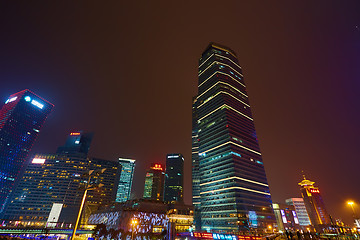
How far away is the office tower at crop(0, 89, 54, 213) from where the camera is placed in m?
151

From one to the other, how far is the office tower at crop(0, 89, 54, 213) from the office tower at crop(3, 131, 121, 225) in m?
8.66

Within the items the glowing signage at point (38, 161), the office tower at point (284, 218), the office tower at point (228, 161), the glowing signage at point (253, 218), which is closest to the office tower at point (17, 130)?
the glowing signage at point (38, 161)

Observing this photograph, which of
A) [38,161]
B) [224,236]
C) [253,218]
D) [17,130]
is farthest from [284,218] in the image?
[17,130]

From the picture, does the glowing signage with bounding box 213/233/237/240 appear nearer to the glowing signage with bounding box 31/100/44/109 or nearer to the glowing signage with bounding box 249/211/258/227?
the glowing signage with bounding box 249/211/258/227

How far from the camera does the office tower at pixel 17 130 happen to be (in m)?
151

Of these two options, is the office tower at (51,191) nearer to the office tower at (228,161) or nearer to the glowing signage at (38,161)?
the glowing signage at (38,161)

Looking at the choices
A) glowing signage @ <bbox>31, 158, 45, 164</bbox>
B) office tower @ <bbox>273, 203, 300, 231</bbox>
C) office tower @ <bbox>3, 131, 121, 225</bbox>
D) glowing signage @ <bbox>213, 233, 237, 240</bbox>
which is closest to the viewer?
glowing signage @ <bbox>213, 233, 237, 240</bbox>

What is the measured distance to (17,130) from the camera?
165875 millimetres

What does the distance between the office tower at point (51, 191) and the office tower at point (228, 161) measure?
8646 centimetres

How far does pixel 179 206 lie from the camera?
113 metres

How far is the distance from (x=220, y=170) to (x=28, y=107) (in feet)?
608

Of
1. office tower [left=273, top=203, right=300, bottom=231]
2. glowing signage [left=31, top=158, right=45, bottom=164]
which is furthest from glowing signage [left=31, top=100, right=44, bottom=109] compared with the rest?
office tower [left=273, top=203, right=300, bottom=231]

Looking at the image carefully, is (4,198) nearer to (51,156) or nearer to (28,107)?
(51,156)

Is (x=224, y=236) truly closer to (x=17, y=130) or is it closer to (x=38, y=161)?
(x=38, y=161)
